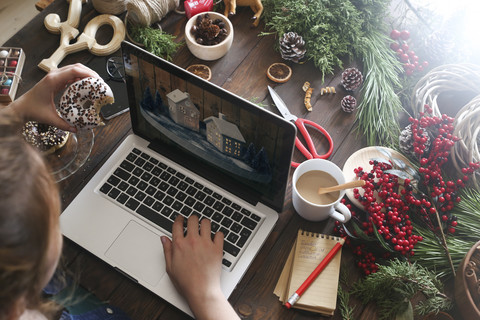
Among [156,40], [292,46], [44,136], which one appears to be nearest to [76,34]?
[156,40]

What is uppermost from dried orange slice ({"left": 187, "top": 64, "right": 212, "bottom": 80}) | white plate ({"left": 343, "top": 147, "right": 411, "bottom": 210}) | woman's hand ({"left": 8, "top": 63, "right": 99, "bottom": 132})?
white plate ({"left": 343, "top": 147, "right": 411, "bottom": 210})

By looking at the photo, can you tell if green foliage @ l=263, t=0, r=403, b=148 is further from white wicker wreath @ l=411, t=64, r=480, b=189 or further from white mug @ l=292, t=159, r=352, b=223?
white mug @ l=292, t=159, r=352, b=223

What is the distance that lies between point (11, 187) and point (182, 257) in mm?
432

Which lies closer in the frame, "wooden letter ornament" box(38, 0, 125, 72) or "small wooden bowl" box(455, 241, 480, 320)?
"small wooden bowl" box(455, 241, 480, 320)

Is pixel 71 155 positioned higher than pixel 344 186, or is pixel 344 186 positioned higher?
pixel 344 186

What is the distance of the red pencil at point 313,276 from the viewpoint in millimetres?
966

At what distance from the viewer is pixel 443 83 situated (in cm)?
118

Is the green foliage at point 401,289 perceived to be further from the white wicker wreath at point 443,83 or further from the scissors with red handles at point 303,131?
the white wicker wreath at point 443,83

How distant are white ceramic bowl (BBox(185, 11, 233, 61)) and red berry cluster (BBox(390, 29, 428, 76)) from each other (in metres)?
0.44

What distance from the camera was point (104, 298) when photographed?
3.22 ft

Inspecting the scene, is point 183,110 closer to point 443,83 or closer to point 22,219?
point 22,219

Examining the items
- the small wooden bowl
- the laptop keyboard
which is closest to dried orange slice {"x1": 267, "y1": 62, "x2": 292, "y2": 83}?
the laptop keyboard

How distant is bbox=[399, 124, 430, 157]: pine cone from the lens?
1.13m

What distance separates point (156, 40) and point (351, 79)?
0.52 meters
